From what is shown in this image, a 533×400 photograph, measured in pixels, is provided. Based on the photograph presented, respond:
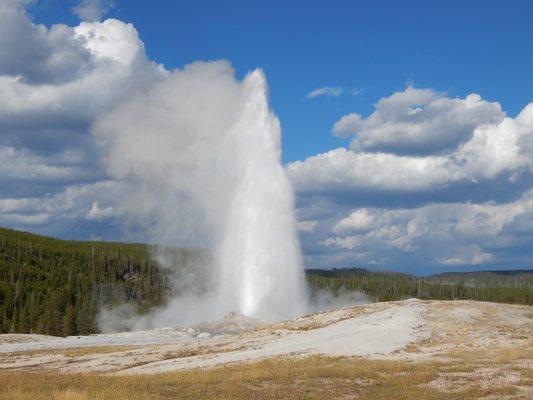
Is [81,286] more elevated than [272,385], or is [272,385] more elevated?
[81,286]

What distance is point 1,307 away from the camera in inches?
3799

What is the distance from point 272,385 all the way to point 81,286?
101m

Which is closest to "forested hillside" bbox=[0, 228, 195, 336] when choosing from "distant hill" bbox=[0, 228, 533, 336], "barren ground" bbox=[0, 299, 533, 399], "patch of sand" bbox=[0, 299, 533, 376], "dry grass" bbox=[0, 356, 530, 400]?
"distant hill" bbox=[0, 228, 533, 336]

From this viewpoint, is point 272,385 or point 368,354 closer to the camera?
point 272,385

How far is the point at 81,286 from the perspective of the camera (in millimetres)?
116688

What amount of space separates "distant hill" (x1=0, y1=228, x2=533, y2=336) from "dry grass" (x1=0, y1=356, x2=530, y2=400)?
6599cm

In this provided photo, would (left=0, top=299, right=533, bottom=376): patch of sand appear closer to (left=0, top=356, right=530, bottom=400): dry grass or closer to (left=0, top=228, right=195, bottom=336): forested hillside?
(left=0, top=356, right=530, bottom=400): dry grass

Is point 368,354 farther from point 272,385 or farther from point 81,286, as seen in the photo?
point 81,286

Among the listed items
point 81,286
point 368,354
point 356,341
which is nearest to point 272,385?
point 368,354

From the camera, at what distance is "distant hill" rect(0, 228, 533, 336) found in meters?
91.7

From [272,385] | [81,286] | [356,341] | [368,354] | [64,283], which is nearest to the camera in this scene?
[272,385]

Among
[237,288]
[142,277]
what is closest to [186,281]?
[142,277]

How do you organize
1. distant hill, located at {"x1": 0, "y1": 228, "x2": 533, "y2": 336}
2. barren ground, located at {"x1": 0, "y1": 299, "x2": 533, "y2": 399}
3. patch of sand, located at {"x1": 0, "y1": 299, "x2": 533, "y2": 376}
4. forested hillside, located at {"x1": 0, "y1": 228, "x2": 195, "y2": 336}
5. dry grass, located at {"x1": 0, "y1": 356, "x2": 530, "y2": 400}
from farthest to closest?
distant hill, located at {"x1": 0, "y1": 228, "x2": 533, "y2": 336}
forested hillside, located at {"x1": 0, "y1": 228, "x2": 195, "y2": 336}
patch of sand, located at {"x1": 0, "y1": 299, "x2": 533, "y2": 376}
barren ground, located at {"x1": 0, "y1": 299, "x2": 533, "y2": 399}
dry grass, located at {"x1": 0, "y1": 356, "x2": 530, "y2": 400}

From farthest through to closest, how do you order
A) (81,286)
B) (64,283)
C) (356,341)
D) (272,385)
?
(81,286) → (64,283) → (356,341) → (272,385)
